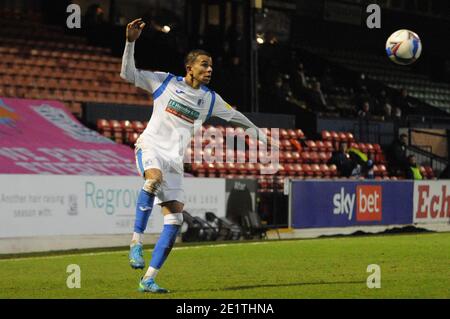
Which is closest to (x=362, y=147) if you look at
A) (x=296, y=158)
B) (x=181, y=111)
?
(x=296, y=158)

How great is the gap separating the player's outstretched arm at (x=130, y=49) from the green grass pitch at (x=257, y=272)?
2080 mm

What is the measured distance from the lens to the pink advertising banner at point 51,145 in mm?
20594

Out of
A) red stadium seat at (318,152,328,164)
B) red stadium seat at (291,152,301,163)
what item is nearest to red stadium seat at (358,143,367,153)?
red stadium seat at (318,152,328,164)

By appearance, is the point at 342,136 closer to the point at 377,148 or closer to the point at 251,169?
the point at 377,148

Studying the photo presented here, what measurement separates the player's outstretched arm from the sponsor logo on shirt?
0.49 metres

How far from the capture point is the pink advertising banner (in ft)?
67.6

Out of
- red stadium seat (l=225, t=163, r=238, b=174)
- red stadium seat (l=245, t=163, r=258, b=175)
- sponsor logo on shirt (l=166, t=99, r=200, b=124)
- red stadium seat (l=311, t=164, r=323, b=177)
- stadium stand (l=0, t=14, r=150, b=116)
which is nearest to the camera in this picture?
sponsor logo on shirt (l=166, t=99, r=200, b=124)

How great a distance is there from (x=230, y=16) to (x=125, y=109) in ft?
31.8

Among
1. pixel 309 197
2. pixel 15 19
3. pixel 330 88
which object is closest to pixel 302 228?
pixel 309 197

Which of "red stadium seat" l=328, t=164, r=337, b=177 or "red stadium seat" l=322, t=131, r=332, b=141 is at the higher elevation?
"red stadium seat" l=322, t=131, r=332, b=141

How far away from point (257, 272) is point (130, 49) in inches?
150

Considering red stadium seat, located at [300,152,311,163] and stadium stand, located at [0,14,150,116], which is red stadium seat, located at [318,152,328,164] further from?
stadium stand, located at [0,14,150,116]

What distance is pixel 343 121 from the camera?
32.2 m
